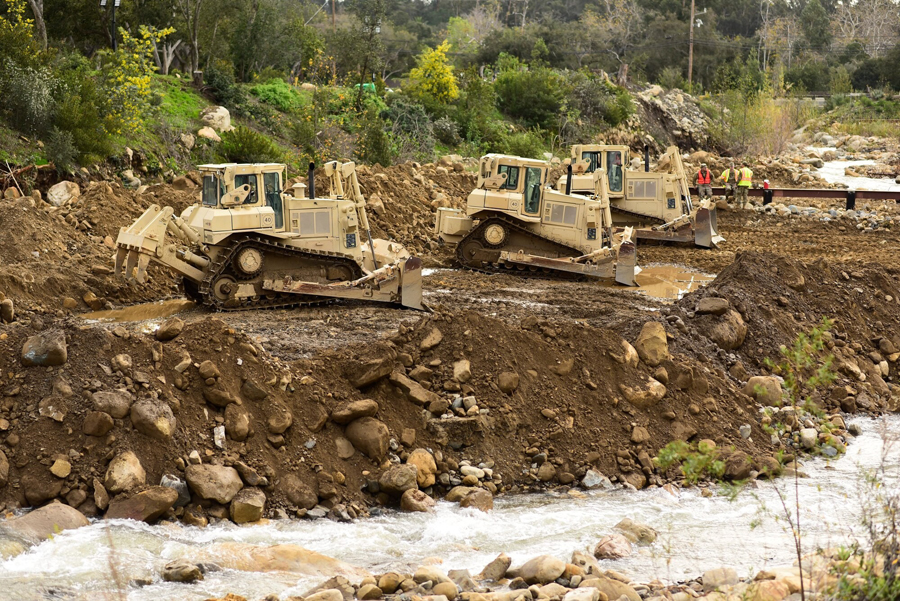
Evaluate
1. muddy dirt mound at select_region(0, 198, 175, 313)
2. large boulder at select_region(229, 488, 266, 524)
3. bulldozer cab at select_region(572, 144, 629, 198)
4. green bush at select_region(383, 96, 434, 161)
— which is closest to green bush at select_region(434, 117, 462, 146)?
green bush at select_region(383, 96, 434, 161)

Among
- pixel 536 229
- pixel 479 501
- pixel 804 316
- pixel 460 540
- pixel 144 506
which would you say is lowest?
pixel 460 540

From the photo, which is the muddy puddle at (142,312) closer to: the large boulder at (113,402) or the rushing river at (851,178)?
the large boulder at (113,402)

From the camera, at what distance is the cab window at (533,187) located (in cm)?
1781

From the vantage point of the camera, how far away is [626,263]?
17.9 meters

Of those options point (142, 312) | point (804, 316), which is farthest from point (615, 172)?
point (142, 312)

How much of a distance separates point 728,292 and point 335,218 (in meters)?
5.61

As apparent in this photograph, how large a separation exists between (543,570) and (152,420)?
12.1 feet

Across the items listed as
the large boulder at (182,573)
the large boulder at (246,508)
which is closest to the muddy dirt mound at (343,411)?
the large boulder at (246,508)

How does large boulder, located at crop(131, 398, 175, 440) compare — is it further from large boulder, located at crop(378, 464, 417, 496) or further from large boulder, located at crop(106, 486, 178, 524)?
large boulder, located at crop(378, 464, 417, 496)

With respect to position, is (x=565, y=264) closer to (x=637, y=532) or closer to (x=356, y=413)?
(x=356, y=413)

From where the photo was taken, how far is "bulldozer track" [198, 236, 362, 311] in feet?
45.7

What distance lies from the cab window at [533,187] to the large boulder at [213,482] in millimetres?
10209

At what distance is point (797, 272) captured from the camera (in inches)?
577

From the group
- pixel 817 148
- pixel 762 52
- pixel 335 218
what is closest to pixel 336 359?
pixel 335 218
